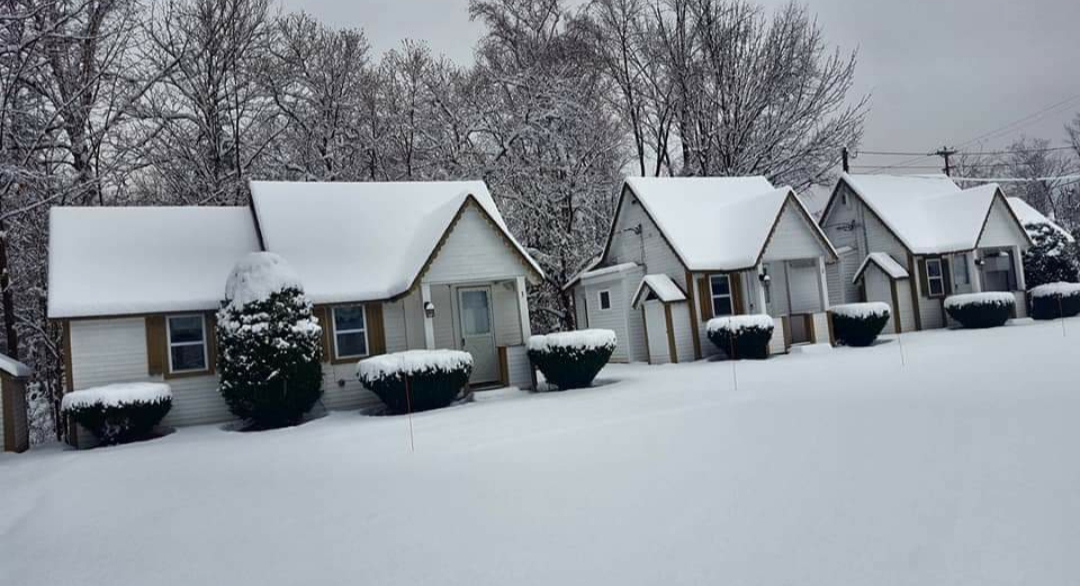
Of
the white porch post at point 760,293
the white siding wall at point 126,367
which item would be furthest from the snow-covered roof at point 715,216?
the white siding wall at point 126,367

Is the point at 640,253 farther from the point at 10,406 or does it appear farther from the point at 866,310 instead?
the point at 10,406

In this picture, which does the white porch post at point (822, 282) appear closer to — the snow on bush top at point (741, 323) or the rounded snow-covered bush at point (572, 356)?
the snow on bush top at point (741, 323)

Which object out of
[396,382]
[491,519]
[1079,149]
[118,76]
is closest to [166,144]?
[118,76]

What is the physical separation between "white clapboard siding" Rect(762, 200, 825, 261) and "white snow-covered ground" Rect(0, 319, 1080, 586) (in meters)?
10.1

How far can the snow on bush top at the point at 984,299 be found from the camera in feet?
77.3

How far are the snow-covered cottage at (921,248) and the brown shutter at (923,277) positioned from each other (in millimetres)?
33

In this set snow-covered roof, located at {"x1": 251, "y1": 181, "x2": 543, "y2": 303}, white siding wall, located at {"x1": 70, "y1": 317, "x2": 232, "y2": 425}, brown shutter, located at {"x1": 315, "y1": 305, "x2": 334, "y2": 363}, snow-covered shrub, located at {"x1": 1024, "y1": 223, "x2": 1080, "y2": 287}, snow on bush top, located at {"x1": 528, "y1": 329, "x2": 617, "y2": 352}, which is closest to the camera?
white siding wall, located at {"x1": 70, "y1": 317, "x2": 232, "y2": 425}

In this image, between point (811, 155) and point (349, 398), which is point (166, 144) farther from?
point (811, 155)

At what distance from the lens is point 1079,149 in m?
51.8

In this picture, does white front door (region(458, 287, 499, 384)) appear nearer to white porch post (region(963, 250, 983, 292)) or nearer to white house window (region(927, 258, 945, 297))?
white house window (region(927, 258, 945, 297))

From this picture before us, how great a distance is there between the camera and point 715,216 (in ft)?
78.1

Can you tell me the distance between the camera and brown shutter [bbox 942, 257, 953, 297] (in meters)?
26.2

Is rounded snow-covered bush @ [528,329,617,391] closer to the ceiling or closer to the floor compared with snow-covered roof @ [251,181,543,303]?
closer to the floor

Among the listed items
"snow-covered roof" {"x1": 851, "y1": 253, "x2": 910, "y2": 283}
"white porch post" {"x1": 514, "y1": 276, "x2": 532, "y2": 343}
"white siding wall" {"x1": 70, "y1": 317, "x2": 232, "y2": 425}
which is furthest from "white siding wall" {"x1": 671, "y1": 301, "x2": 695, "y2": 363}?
"white siding wall" {"x1": 70, "y1": 317, "x2": 232, "y2": 425}
